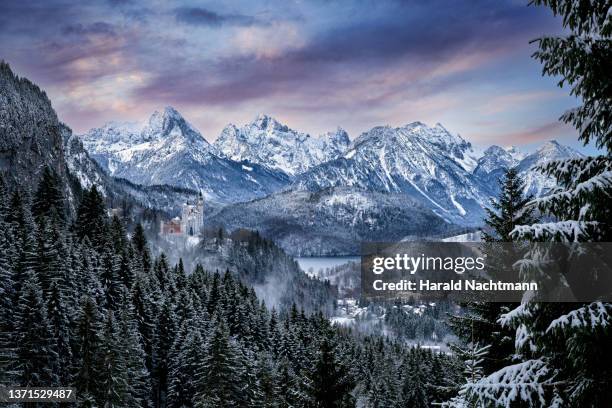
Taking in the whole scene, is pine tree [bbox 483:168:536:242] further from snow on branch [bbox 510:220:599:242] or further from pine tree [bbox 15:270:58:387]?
pine tree [bbox 15:270:58:387]

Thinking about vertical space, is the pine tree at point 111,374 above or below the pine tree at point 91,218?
below

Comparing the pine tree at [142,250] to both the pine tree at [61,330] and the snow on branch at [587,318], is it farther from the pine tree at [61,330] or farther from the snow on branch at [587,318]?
the snow on branch at [587,318]

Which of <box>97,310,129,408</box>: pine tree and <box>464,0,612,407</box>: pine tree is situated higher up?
<box>464,0,612,407</box>: pine tree

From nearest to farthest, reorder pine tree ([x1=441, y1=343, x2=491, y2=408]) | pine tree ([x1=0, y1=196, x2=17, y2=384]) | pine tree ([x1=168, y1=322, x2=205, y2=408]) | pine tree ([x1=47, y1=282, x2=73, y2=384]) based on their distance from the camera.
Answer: pine tree ([x1=441, y1=343, x2=491, y2=408])
pine tree ([x1=0, y1=196, x2=17, y2=384])
pine tree ([x1=47, y1=282, x2=73, y2=384])
pine tree ([x1=168, y1=322, x2=205, y2=408])

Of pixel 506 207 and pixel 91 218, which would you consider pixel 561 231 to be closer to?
pixel 506 207

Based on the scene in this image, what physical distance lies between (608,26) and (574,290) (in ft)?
13.1

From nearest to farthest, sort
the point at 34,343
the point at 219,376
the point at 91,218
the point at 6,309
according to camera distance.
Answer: the point at 34,343, the point at 6,309, the point at 219,376, the point at 91,218

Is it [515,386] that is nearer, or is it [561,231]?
[561,231]

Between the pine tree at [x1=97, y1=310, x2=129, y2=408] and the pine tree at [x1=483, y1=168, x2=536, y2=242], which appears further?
the pine tree at [x1=97, y1=310, x2=129, y2=408]

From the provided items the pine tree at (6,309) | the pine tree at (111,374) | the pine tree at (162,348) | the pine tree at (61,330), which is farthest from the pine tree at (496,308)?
the pine tree at (162,348)

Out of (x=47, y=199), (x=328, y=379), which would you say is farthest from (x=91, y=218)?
(x=328, y=379)

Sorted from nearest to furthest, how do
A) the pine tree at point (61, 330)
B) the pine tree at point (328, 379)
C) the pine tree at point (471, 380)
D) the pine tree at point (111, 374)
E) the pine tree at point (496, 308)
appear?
the pine tree at point (471, 380)
the pine tree at point (496, 308)
the pine tree at point (328, 379)
the pine tree at point (111, 374)
the pine tree at point (61, 330)

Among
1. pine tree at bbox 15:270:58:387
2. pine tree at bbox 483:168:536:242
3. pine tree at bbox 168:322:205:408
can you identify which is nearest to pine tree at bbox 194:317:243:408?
pine tree at bbox 168:322:205:408

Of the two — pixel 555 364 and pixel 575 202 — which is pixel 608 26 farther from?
pixel 555 364
